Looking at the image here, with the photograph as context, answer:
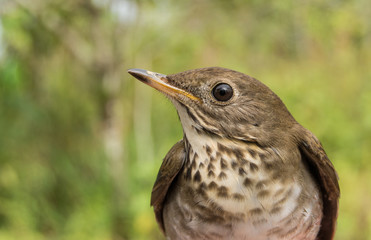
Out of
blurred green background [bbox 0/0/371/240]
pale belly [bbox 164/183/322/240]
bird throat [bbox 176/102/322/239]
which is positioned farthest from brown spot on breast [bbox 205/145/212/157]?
blurred green background [bbox 0/0/371/240]

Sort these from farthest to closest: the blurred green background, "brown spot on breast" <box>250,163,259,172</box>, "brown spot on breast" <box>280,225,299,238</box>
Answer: the blurred green background, "brown spot on breast" <box>280,225,299,238</box>, "brown spot on breast" <box>250,163,259,172</box>

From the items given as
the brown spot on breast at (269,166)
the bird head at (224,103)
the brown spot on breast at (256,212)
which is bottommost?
the brown spot on breast at (256,212)

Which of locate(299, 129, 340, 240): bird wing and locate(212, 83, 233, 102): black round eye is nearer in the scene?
locate(212, 83, 233, 102): black round eye

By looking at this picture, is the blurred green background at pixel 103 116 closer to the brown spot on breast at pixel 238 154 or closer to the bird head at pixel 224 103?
the bird head at pixel 224 103

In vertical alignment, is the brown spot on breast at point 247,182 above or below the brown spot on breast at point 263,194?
above

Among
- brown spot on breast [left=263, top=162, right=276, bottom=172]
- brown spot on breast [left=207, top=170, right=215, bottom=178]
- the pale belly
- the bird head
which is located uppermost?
the bird head

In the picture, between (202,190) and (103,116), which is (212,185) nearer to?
(202,190)

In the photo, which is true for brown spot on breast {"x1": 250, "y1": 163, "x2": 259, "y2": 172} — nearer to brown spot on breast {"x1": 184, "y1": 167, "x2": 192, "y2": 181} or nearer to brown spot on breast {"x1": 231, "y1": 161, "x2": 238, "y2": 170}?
brown spot on breast {"x1": 231, "y1": 161, "x2": 238, "y2": 170}

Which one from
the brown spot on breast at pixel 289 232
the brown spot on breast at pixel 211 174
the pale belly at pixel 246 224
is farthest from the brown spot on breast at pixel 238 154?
the brown spot on breast at pixel 289 232

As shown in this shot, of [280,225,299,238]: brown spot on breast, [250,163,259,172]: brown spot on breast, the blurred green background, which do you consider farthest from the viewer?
the blurred green background
